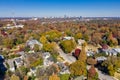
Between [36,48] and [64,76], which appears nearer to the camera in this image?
[64,76]

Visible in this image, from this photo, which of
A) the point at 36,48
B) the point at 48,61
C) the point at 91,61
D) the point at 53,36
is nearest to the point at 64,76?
the point at 48,61

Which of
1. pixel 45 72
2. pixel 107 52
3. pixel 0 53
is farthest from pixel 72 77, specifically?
pixel 0 53

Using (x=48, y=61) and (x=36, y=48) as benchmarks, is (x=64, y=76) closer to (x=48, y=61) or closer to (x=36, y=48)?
(x=48, y=61)

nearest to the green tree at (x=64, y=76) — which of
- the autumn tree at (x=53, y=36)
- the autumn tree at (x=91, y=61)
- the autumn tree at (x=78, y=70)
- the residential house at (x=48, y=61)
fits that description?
the autumn tree at (x=78, y=70)

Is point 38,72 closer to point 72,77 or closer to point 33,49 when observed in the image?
point 72,77

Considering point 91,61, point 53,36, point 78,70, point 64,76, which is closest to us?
point 64,76

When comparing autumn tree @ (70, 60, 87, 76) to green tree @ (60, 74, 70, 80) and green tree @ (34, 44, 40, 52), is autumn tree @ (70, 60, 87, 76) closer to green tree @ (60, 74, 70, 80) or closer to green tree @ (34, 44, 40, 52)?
green tree @ (60, 74, 70, 80)

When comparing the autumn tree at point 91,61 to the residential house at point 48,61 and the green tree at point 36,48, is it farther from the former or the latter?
the green tree at point 36,48

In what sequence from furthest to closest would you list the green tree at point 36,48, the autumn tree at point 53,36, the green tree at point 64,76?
the autumn tree at point 53,36, the green tree at point 36,48, the green tree at point 64,76

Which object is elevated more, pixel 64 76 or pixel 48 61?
pixel 48 61

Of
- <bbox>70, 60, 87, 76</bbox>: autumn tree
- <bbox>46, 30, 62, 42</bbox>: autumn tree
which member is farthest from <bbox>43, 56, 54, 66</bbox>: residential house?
<bbox>46, 30, 62, 42</bbox>: autumn tree

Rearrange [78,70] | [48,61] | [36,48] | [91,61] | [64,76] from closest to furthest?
[64,76]
[78,70]
[48,61]
[91,61]
[36,48]

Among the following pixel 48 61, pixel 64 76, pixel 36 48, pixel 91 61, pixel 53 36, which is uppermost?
pixel 53 36
